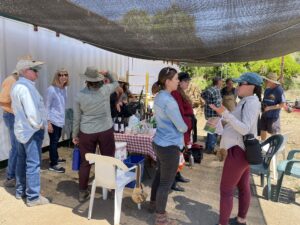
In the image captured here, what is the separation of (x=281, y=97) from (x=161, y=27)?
330 cm

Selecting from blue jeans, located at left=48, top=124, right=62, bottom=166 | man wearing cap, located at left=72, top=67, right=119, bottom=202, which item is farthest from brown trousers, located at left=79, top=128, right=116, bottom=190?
blue jeans, located at left=48, top=124, right=62, bottom=166

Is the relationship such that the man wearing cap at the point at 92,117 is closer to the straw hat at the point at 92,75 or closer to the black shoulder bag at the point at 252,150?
the straw hat at the point at 92,75

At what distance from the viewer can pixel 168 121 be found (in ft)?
9.45

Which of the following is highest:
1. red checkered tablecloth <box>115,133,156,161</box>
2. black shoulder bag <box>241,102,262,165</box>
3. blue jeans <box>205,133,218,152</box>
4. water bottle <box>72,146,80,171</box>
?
black shoulder bag <box>241,102,262,165</box>

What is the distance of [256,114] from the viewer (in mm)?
2656

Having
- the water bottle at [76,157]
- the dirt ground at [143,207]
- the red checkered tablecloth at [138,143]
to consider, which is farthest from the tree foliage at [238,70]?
the water bottle at [76,157]

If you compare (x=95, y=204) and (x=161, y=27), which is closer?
(x=161, y=27)

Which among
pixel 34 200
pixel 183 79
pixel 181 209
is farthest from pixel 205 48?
pixel 34 200

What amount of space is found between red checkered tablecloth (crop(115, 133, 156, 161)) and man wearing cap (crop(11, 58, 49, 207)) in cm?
107

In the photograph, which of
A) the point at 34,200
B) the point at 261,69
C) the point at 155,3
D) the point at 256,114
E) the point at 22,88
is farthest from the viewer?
the point at 261,69

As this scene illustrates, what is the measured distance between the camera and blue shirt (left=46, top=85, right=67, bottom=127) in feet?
14.7

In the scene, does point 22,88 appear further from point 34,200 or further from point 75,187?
point 75,187

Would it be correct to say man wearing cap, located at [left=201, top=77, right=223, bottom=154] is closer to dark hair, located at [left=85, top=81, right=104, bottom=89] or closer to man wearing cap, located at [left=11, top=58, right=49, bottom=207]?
dark hair, located at [left=85, top=81, right=104, bottom=89]

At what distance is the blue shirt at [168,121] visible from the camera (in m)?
2.80
